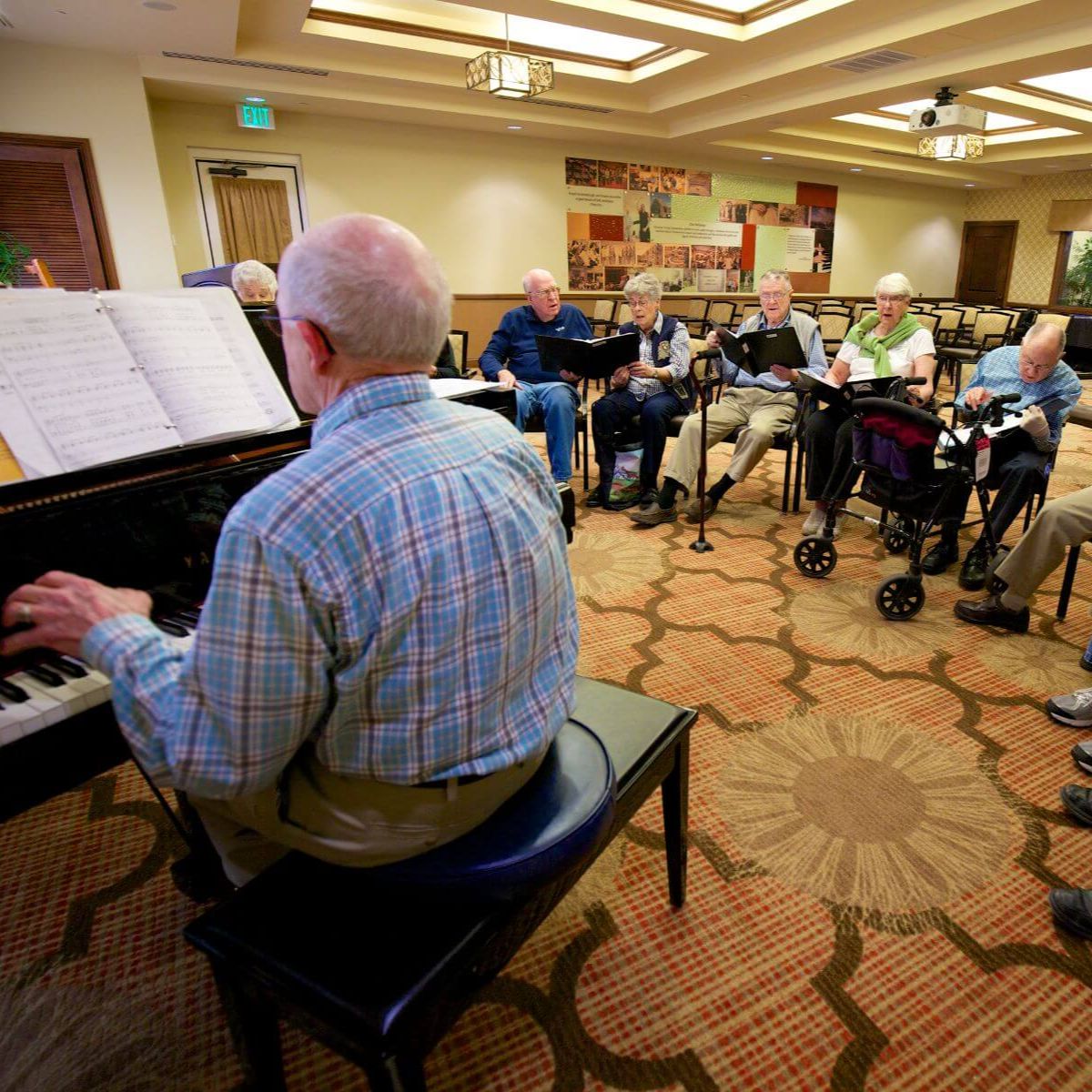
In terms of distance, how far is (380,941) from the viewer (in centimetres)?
93

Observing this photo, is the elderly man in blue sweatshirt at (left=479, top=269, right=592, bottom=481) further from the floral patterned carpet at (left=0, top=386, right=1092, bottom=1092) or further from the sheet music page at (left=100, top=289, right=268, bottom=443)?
the sheet music page at (left=100, top=289, right=268, bottom=443)

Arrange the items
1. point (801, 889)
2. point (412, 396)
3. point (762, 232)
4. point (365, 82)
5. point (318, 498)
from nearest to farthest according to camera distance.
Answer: point (318, 498)
point (412, 396)
point (801, 889)
point (365, 82)
point (762, 232)

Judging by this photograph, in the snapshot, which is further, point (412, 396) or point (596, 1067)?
point (596, 1067)

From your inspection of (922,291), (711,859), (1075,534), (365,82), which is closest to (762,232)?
(922,291)

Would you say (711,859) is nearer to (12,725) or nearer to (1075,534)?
(12,725)

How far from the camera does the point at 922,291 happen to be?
13.5 m

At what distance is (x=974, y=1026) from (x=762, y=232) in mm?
11330

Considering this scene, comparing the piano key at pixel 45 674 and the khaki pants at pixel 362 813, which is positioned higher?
the piano key at pixel 45 674

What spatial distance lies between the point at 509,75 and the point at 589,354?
278cm

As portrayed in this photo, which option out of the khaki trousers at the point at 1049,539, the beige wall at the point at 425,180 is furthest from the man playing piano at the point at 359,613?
the beige wall at the point at 425,180

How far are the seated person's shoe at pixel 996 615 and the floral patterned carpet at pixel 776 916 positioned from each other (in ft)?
0.82

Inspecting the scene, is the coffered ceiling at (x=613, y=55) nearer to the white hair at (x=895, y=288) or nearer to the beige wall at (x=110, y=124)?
the beige wall at (x=110, y=124)

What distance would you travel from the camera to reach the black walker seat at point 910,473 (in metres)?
2.71

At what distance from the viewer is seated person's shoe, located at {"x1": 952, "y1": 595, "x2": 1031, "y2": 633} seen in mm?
2789
